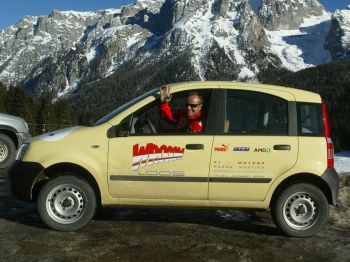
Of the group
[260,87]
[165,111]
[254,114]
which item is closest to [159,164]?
[165,111]

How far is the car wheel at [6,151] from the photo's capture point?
11.7 meters

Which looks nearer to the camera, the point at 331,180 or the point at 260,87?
the point at 331,180

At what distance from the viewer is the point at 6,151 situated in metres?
11.8

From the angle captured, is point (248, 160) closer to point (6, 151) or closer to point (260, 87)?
point (260, 87)

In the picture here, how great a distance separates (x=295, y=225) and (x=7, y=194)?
16.4ft

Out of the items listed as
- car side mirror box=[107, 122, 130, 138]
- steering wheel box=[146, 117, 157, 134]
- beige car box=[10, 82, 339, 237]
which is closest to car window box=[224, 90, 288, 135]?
beige car box=[10, 82, 339, 237]

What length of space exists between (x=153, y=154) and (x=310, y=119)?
6.78ft

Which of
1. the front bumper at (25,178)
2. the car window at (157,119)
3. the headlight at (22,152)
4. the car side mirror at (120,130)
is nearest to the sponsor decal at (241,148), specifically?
the car window at (157,119)

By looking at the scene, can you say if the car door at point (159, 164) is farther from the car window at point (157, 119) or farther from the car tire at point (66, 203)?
the car tire at point (66, 203)

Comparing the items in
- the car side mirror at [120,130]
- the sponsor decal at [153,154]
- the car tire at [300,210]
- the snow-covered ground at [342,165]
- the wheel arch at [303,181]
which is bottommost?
the car tire at [300,210]

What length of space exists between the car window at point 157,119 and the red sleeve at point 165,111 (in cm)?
3

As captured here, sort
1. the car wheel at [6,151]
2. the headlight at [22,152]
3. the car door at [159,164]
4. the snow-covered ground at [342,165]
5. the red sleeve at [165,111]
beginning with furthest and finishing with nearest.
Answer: the car wheel at [6,151] → the snow-covered ground at [342,165] → the red sleeve at [165,111] → the headlight at [22,152] → the car door at [159,164]

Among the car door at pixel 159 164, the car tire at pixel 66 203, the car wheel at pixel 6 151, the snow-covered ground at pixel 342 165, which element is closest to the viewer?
the car door at pixel 159 164

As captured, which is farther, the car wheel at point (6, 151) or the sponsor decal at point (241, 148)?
the car wheel at point (6, 151)
